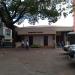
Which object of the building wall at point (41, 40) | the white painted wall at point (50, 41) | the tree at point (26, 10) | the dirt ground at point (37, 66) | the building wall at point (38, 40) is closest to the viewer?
the dirt ground at point (37, 66)

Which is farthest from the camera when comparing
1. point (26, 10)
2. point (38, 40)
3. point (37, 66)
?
point (38, 40)

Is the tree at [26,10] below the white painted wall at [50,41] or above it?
above

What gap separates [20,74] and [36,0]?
27.6 metres

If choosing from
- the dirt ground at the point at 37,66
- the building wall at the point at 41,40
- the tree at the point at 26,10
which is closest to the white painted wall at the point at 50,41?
the building wall at the point at 41,40

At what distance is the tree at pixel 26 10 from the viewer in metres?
42.2

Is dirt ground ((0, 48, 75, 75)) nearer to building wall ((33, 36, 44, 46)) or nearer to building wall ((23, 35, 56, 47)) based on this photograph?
building wall ((23, 35, 56, 47))

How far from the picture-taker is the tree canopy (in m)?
42.2

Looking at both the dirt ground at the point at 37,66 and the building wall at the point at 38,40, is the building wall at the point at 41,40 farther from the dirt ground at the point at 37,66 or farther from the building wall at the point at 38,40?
the dirt ground at the point at 37,66

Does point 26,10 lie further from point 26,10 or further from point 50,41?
point 50,41

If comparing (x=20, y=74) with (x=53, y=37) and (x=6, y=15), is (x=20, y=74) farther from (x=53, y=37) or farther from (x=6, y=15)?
(x=53, y=37)

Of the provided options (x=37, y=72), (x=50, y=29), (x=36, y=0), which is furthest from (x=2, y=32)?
(x=37, y=72)

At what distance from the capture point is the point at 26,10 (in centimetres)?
4428

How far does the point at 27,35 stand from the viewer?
58.1 metres

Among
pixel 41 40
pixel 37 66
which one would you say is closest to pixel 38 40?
pixel 41 40
